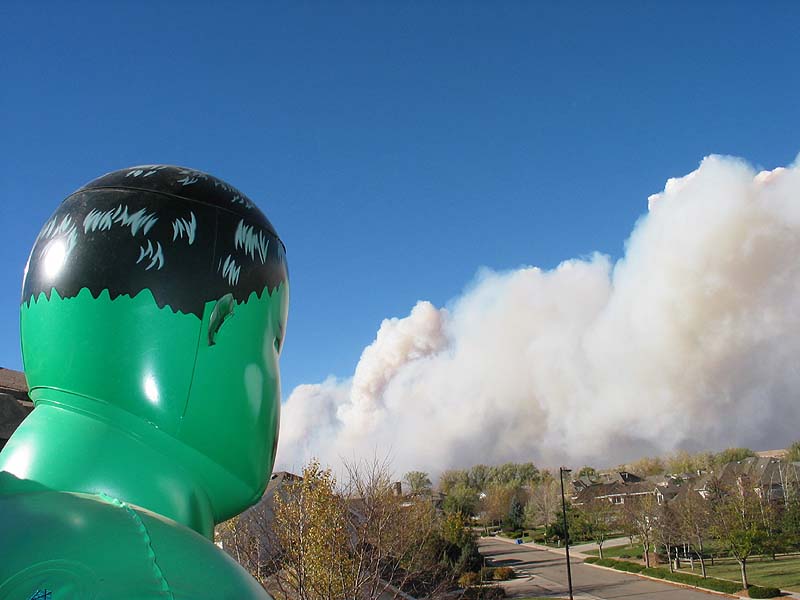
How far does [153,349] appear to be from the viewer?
198 centimetres

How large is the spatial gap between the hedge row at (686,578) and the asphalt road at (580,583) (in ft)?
2.69

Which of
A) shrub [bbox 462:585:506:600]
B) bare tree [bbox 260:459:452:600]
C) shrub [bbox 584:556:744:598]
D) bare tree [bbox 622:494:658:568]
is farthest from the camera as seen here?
bare tree [bbox 622:494:658:568]

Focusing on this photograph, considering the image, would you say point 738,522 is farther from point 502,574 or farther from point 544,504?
point 544,504

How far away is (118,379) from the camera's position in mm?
1954

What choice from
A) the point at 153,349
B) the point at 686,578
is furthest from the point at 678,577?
the point at 153,349

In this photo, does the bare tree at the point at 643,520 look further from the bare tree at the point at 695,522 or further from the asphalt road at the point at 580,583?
the asphalt road at the point at 580,583

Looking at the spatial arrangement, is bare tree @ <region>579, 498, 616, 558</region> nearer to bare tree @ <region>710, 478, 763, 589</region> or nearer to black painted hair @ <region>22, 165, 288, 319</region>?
bare tree @ <region>710, 478, 763, 589</region>

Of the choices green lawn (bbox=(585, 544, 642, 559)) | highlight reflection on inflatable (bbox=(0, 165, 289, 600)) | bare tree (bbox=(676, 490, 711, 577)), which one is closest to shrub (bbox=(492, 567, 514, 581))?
bare tree (bbox=(676, 490, 711, 577))

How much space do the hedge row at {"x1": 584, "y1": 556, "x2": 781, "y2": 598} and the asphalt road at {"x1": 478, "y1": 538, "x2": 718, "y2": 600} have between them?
82 cm

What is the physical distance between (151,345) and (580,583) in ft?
111

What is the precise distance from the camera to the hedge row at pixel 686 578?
25344 mm

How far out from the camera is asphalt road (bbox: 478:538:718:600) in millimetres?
27469

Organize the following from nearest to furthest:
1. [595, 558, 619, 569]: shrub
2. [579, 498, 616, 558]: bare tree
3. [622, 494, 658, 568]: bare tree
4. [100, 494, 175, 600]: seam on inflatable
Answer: [100, 494, 175, 600]: seam on inflatable → [622, 494, 658, 568]: bare tree → [595, 558, 619, 569]: shrub → [579, 498, 616, 558]: bare tree

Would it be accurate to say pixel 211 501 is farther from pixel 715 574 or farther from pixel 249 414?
pixel 715 574
